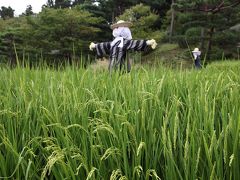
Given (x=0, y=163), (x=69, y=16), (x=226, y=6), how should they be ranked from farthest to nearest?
1. (x=69, y=16)
2. (x=226, y=6)
3. (x=0, y=163)

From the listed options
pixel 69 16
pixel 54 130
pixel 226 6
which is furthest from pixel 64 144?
pixel 69 16

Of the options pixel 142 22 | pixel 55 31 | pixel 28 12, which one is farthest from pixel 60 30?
pixel 28 12

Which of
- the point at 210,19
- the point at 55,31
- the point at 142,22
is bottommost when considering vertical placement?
the point at 55,31

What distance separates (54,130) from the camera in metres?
1.34

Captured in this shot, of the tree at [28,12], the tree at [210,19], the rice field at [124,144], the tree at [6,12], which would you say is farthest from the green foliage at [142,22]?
the tree at [6,12]

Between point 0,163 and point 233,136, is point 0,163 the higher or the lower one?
the lower one

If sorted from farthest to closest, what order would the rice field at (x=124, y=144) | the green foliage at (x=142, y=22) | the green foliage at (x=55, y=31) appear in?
the green foliage at (x=55, y=31)
the green foliage at (x=142, y=22)
the rice field at (x=124, y=144)

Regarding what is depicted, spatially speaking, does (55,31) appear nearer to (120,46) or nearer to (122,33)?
(122,33)

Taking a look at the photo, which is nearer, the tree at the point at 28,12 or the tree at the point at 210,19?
the tree at the point at 210,19

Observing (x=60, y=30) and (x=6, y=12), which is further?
(x=6, y=12)

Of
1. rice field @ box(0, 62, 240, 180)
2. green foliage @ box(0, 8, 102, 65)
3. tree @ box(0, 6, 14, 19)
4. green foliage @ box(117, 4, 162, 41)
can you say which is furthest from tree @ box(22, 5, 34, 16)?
rice field @ box(0, 62, 240, 180)

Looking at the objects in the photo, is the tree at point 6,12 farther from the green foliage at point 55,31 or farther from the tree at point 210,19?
the tree at point 210,19

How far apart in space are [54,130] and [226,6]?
16.2m

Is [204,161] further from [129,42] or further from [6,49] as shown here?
[6,49]
